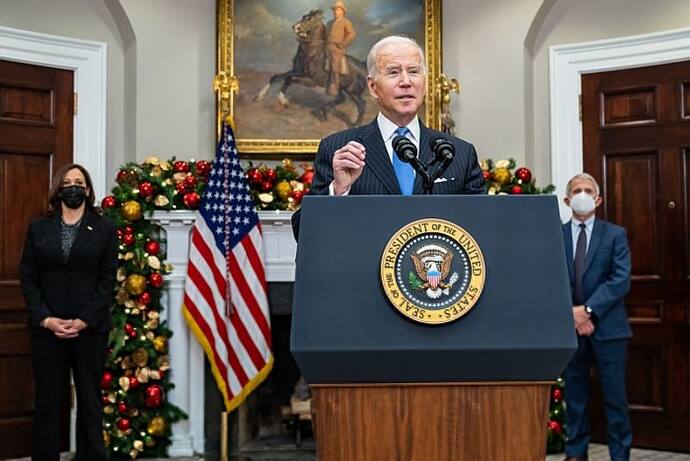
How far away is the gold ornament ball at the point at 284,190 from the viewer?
5.46 meters

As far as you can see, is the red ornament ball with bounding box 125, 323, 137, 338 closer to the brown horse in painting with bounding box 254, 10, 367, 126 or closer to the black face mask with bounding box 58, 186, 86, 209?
the black face mask with bounding box 58, 186, 86, 209

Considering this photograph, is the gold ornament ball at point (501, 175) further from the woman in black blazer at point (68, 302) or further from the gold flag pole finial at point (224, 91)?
the woman in black blazer at point (68, 302)

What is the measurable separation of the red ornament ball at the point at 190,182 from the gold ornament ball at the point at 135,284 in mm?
600

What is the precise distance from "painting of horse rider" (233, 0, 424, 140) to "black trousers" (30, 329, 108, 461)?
2.06 metres

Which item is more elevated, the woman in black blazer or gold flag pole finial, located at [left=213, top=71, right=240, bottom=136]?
gold flag pole finial, located at [left=213, top=71, right=240, bottom=136]

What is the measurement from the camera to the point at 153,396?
5219 mm

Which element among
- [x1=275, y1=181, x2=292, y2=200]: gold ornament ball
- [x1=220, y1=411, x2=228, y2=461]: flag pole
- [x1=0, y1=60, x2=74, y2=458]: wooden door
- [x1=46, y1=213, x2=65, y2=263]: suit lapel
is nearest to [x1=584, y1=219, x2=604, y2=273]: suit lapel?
[x1=275, y1=181, x2=292, y2=200]: gold ornament ball

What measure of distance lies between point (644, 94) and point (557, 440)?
222 centimetres

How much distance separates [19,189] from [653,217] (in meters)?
3.92

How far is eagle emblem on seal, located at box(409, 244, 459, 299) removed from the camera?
1.54 m

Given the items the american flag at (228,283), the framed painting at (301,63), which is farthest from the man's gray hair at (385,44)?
the framed painting at (301,63)

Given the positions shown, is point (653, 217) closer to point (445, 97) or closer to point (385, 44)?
point (445, 97)

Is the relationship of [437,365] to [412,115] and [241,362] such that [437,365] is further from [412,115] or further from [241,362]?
[241,362]

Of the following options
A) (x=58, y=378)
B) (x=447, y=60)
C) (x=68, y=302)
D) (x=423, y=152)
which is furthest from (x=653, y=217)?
(x=423, y=152)
